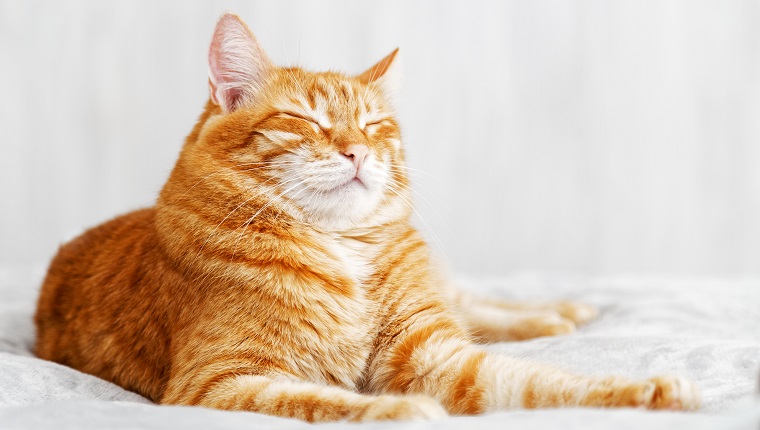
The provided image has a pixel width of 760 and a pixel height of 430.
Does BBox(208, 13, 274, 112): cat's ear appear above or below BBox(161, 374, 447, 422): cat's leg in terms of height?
above

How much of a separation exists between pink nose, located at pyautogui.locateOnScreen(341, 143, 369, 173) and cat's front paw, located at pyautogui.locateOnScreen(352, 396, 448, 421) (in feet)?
2.17

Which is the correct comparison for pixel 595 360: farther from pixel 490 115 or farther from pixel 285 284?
pixel 490 115

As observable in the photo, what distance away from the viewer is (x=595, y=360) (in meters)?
1.96

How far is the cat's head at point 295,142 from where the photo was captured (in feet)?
6.09

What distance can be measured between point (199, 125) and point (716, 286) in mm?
2410

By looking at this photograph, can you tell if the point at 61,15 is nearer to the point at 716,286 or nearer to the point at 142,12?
the point at 142,12

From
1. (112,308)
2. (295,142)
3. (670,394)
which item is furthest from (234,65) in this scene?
(670,394)

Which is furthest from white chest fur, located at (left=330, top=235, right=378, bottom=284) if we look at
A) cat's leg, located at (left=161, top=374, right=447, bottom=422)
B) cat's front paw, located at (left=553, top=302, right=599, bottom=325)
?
cat's front paw, located at (left=553, top=302, right=599, bottom=325)

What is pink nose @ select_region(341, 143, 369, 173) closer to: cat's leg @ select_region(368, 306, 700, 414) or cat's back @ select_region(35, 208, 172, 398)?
cat's leg @ select_region(368, 306, 700, 414)

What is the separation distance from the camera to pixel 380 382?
183cm

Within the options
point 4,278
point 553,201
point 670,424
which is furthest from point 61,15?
point 670,424

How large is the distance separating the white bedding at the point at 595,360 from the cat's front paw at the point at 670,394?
0.15ft

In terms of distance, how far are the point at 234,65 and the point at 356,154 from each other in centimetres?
48

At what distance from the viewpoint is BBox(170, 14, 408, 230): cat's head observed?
6.09 ft
